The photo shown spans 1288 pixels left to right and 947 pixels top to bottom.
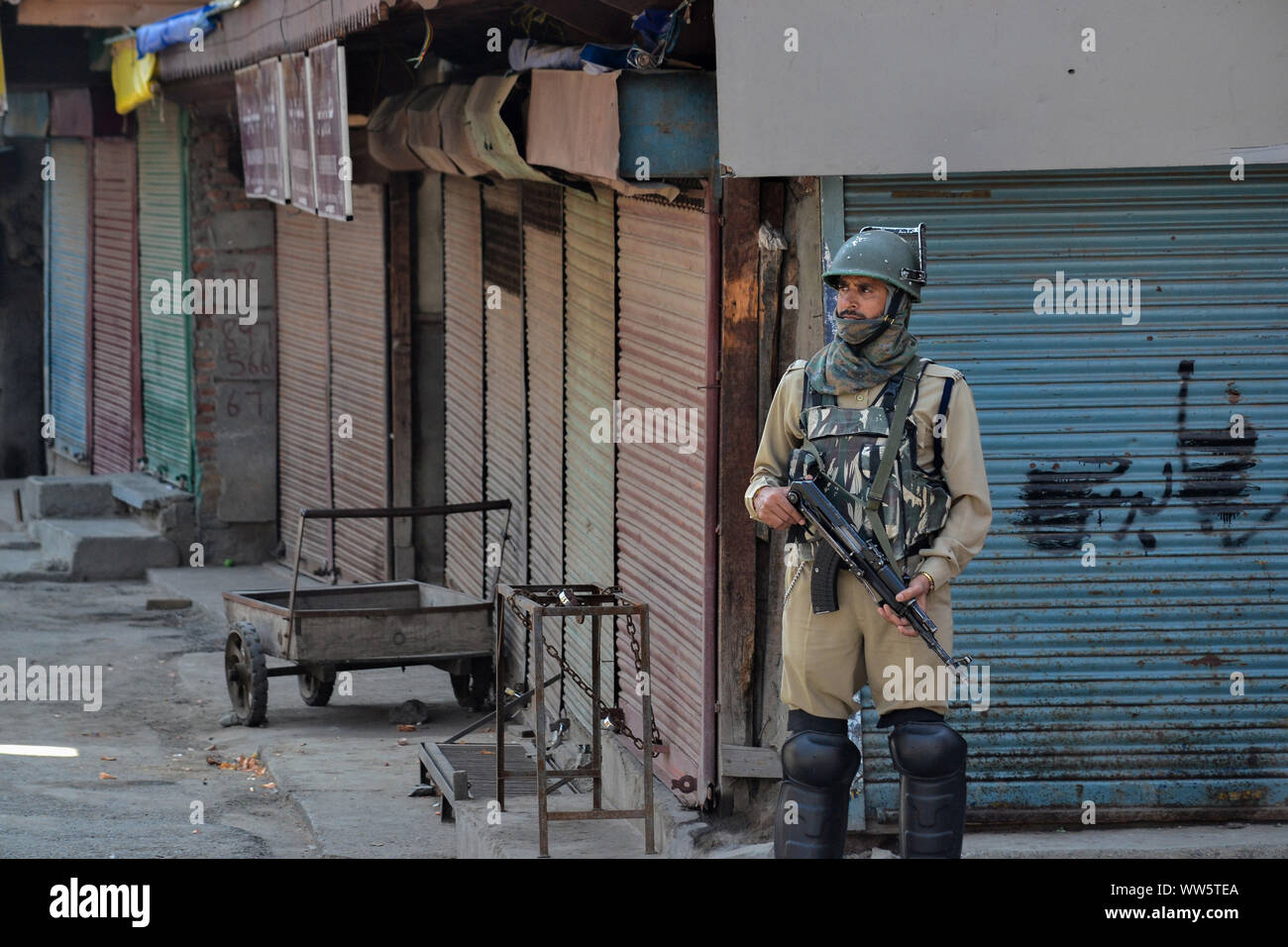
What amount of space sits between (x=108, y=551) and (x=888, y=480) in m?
11.2

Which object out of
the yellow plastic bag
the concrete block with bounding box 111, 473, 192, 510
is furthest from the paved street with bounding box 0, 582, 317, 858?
the yellow plastic bag

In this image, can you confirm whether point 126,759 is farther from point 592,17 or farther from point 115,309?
point 115,309

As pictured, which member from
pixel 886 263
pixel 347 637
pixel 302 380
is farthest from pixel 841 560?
pixel 302 380

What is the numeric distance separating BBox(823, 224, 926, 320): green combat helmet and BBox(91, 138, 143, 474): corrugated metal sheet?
42.3 ft

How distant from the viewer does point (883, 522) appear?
477 cm

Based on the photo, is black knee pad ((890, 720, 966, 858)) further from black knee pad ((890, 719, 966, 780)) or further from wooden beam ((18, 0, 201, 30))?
wooden beam ((18, 0, 201, 30))

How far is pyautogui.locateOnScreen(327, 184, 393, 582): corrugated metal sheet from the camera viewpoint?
40.9 ft

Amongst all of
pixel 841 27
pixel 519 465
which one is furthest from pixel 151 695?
pixel 841 27

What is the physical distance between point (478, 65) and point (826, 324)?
4.92 m

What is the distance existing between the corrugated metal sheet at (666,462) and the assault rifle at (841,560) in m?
1.59

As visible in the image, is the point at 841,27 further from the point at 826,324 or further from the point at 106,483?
the point at 106,483

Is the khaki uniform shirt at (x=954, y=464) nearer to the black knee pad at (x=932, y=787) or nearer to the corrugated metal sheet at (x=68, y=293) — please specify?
the black knee pad at (x=932, y=787)

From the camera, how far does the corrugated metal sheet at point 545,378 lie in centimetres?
886

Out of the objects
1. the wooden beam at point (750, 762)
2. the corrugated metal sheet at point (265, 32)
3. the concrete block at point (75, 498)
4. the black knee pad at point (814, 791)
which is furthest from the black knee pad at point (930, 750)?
the concrete block at point (75, 498)
